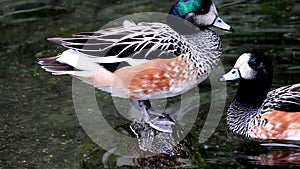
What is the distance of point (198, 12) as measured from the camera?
21.7ft

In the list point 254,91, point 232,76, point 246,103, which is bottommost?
point 246,103

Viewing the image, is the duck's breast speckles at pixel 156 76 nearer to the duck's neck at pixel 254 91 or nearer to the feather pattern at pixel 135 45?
the feather pattern at pixel 135 45

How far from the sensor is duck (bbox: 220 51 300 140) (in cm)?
614

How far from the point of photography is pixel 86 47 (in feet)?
20.2

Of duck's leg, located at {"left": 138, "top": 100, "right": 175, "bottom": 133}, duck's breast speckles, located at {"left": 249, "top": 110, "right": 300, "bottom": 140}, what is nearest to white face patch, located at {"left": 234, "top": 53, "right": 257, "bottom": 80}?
duck's breast speckles, located at {"left": 249, "top": 110, "right": 300, "bottom": 140}

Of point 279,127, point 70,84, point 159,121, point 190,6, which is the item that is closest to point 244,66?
point 279,127

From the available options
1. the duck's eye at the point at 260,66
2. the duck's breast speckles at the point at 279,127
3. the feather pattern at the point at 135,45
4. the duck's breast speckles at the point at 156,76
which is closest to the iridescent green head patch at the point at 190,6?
the feather pattern at the point at 135,45

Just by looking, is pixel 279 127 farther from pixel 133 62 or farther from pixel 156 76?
pixel 133 62

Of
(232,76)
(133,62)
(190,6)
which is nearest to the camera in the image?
(133,62)

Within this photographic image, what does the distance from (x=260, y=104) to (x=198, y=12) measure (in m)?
1.04

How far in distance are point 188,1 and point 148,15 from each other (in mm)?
2772

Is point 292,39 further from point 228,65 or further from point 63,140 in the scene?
point 63,140

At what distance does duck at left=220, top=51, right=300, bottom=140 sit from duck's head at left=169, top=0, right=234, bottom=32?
0.45 metres

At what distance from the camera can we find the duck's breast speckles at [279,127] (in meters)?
6.09
